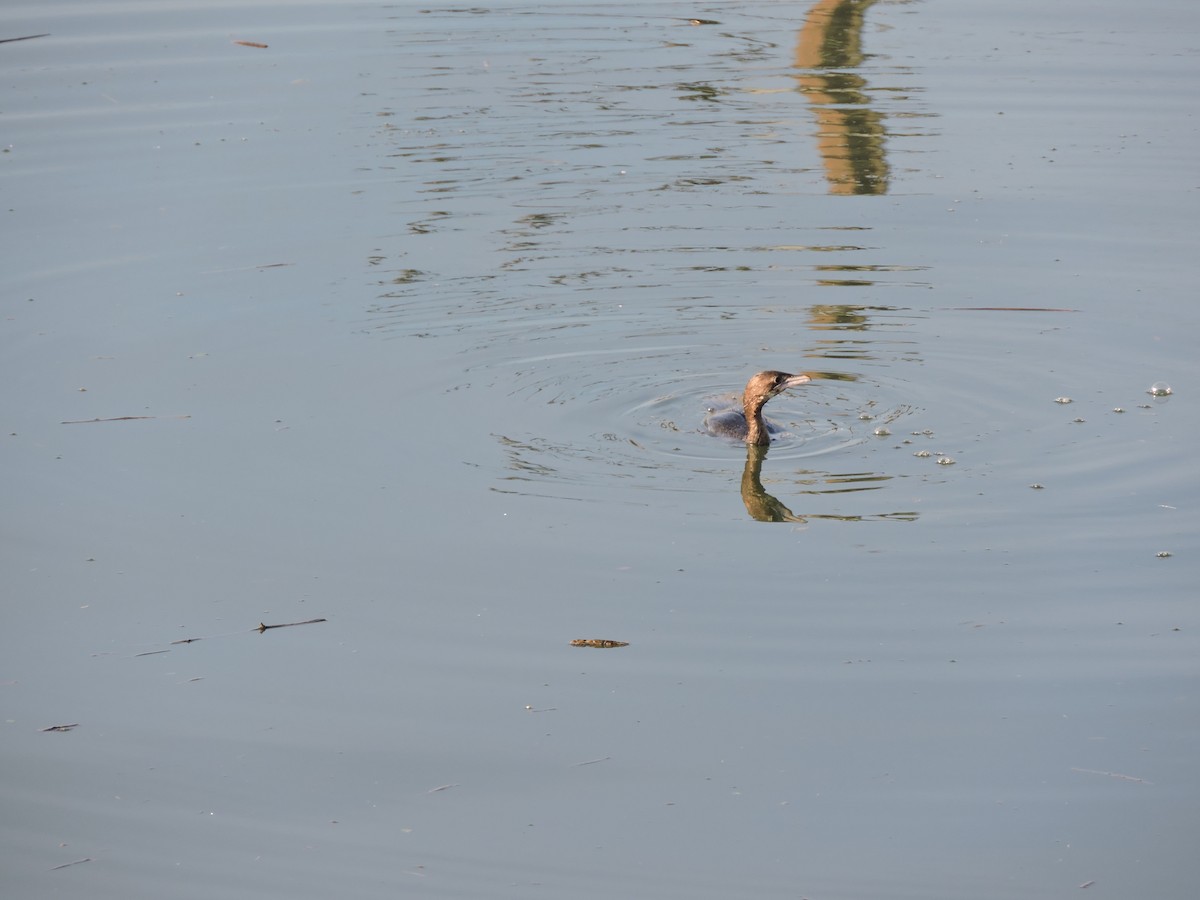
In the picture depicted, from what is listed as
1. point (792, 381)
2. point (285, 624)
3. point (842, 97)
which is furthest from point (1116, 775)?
point (842, 97)

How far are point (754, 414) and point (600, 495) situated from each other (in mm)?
1056

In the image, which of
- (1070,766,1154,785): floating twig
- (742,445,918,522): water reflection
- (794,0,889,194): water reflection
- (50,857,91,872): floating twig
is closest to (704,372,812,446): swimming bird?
(742,445,918,522): water reflection

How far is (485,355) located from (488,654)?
3609 millimetres

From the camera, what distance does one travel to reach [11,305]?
Result: 35.9 ft

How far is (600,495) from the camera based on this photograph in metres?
8.03

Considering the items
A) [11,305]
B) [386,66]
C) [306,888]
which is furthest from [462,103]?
[306,888]

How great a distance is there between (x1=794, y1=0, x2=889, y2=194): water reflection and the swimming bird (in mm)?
4575

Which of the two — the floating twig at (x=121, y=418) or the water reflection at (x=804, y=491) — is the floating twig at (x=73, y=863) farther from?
the floating twig at (x=121, y=418)

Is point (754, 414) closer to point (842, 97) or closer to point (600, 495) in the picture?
point (600, 495)

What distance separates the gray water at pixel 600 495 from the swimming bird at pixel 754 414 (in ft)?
0.53

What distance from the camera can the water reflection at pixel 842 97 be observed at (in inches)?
523

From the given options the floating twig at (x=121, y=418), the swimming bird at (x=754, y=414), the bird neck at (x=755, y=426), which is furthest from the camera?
the floating twig at (x=121, y=418)

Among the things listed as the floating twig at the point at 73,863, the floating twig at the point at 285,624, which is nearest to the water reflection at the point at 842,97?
the floating twig at the point at 285,624

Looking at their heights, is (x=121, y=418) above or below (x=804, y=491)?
above
